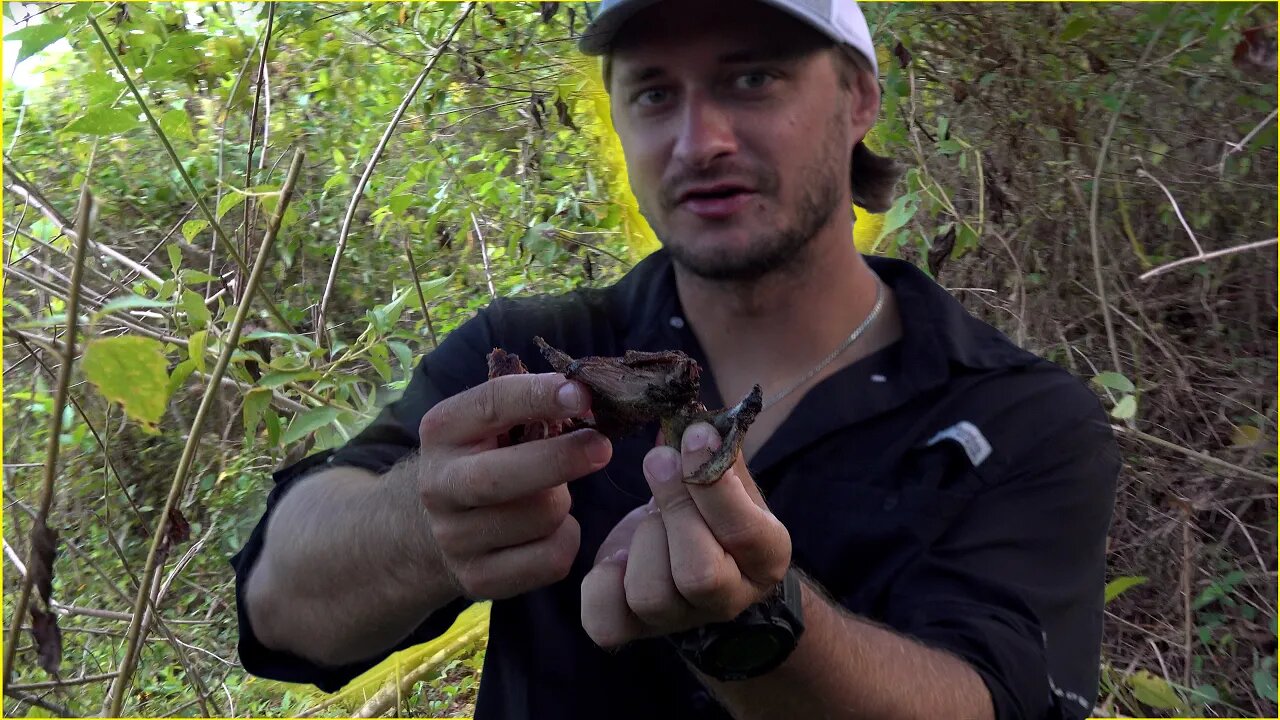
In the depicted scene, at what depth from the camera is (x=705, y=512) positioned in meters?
0.75

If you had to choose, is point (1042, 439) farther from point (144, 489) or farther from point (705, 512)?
point (144, 489)

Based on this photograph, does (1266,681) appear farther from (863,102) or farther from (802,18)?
(802,18)

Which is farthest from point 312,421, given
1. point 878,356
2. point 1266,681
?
point 1266,681

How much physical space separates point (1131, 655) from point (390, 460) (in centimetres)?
215

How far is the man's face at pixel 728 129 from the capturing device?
1425mm

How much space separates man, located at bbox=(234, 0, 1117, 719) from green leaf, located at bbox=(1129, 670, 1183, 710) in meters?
0.98

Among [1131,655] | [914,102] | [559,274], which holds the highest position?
[914,102]

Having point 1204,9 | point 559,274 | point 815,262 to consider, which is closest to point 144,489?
point 559,274

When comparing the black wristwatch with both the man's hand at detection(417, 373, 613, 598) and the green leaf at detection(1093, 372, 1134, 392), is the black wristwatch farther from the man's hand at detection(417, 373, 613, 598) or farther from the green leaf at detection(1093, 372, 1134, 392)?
the green leaf at detection(1093, 372, 1134, 392)

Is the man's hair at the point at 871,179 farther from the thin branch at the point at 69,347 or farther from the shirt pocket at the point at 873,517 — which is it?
the thin branch at the point at 69,347

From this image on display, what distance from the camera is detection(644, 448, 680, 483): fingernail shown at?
29.8 inches

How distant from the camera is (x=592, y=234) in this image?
2521mm

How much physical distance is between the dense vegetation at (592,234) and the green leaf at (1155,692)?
15 mm

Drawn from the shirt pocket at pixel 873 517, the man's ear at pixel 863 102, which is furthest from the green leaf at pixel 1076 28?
the shirt pocket at pixel 873 517
